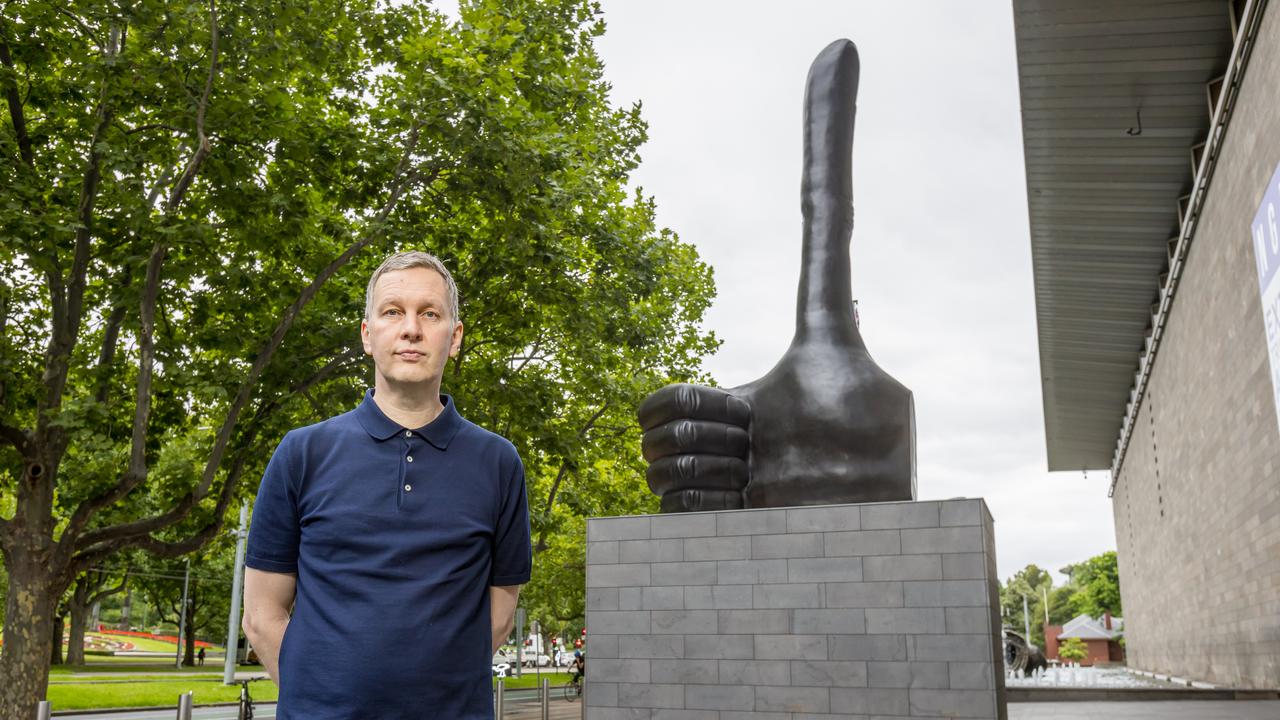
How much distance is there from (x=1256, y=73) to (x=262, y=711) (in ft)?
71.4

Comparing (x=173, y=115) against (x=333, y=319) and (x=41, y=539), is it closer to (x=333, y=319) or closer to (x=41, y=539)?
(x=333, y=319)

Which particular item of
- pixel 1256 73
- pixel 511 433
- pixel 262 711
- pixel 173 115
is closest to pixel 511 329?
pixel 511 433

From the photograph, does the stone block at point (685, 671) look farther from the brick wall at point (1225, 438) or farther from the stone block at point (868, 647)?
the brick wall at point (1225, 438)

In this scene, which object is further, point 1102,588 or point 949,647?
point 1102,588

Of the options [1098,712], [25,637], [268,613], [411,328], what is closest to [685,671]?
[25,637]

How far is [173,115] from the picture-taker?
37.2 ft

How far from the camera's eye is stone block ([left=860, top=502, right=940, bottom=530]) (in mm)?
9047

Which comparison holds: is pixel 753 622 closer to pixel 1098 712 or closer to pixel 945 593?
pixel 945 593

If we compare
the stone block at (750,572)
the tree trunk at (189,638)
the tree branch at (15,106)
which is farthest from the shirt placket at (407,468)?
the tree trunk at (189,638)

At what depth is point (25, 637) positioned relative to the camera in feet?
36.5

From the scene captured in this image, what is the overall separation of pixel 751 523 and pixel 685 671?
152 cm

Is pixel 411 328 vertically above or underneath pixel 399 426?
above

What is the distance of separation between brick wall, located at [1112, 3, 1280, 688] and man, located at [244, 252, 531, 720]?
42.8 feet

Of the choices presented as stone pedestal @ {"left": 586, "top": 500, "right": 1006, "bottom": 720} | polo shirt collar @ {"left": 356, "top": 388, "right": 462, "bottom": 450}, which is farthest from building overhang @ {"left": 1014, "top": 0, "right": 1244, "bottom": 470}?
polo shirt collar @ {"left": 356, "top": 388, "right": 462, "bottom": 450}
